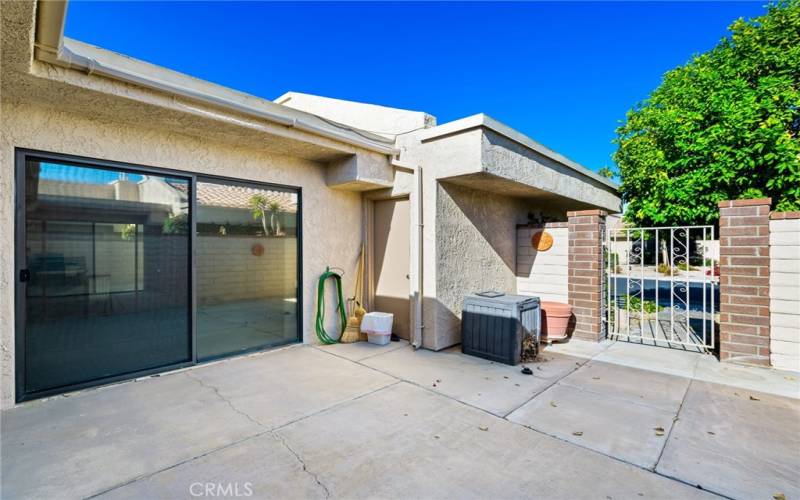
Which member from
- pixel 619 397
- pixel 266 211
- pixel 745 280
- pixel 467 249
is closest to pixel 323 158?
pixel 266 211

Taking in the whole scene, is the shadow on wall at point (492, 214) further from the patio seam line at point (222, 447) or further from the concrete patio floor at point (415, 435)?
the patio seam line at point (222, 447)

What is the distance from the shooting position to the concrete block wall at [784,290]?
196 inches

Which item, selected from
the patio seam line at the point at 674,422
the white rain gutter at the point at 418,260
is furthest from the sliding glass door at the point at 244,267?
the patio seam line at the point at 674,422

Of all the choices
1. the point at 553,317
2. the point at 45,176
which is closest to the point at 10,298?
the point at 45,176

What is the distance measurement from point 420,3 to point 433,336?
8.65 metres

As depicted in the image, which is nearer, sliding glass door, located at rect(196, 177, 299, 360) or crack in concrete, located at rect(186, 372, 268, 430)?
crack in concrete, located at rect(186, 372, 268, 430)

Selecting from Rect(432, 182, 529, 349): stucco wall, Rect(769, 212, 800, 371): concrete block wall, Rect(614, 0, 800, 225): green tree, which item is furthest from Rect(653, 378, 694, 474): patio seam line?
Rect(614, 0, 800, 225): green tree

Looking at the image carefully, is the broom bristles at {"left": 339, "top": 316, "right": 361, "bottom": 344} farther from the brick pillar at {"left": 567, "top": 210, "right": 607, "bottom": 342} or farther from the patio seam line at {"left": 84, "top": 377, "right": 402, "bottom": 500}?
the brick pillar at {"left": 567, "top": 210, "right": 607, "bottom": 342}

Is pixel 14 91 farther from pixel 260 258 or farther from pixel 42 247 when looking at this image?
pixel 260 258

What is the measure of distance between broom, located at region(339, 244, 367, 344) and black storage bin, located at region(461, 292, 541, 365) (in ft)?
6.93

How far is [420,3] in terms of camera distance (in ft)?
30.1

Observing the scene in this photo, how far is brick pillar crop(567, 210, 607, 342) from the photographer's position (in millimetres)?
6789

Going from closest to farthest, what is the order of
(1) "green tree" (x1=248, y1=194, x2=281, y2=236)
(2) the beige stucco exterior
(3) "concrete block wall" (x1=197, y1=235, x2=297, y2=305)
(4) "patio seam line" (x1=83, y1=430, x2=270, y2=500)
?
(4) "patio seam line" (x1=83, y1=430, x2=270, y2=500) < (2) the beige stucco exterior < (3) "concrete block wall" (x1=197, y1=235, x2=297, y2=305) < (1) "green tree" (x1=248, y1=194, x2=281, y2=236)

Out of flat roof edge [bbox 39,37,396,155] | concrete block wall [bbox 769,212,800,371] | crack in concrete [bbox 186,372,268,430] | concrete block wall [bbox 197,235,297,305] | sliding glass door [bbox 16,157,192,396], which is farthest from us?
concrete block wall [bbox 197,235,297,305]
